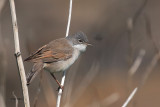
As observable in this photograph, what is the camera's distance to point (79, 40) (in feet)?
19.1

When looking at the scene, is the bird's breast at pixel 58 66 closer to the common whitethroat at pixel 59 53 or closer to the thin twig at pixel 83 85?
the common whitethroat at pixel 59 53

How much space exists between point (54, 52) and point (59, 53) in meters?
0.12

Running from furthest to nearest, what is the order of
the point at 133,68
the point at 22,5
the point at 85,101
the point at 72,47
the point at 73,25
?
the point at 22,5, the point at 73,25, the point at 85,101, the point at 72,47, the point at 133,68

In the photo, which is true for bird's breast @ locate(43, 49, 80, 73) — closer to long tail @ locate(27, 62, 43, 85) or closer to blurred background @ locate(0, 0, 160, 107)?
long tail @ locate(27, 62, 43, 85)

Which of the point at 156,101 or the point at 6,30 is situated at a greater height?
the point at 6,30

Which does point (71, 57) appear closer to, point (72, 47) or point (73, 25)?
point (72, 47)

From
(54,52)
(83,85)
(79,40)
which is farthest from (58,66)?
(83,85)

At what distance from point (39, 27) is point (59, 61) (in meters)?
10.1

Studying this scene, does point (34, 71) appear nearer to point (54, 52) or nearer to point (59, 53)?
point (54, 52)

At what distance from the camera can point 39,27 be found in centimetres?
1538

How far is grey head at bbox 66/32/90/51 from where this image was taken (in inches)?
227

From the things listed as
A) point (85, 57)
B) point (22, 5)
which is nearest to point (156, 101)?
point (85, 57)

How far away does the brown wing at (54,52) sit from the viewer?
5.16m

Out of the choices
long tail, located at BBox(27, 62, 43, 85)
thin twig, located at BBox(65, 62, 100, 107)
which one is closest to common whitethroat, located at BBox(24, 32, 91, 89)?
long tail, located at BBox(27, 62, 43, 85)
